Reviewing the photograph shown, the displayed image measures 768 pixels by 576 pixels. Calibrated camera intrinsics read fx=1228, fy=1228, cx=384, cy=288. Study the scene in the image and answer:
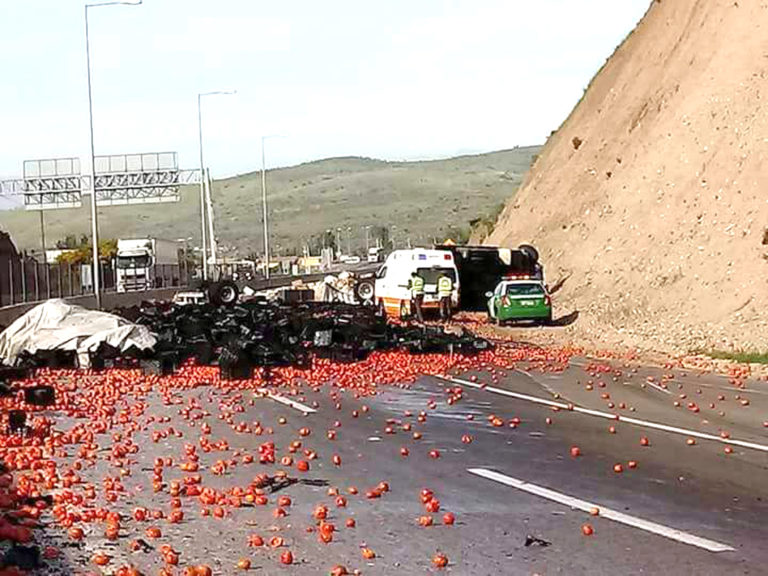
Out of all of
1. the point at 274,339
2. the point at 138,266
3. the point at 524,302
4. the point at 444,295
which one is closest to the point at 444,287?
the point at 444,295

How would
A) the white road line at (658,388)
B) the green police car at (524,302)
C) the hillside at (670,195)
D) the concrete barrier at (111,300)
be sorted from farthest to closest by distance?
1. the green police car at (524,302)
2. the hillside at (670,195)
3. the concrete barrier at (111,300)
4. the white road line at (658,388)

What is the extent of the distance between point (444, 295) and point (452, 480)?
30.9 meters

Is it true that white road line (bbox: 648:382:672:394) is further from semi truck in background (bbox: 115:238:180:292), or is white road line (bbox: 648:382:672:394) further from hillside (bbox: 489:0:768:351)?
semi truck in background (bbox: 115:238:180:292)

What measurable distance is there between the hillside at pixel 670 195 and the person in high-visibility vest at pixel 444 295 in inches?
162

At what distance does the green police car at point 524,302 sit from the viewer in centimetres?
3947

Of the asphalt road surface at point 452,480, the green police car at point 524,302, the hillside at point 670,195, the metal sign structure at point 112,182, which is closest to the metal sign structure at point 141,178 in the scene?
the metal sign structure at point 112,182

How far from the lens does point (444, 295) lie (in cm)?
4300

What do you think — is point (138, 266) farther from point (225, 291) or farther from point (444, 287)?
point (444, 287)

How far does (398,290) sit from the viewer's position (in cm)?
4403

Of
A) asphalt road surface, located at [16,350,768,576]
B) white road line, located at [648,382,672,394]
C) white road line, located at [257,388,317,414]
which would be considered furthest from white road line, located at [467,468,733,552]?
white road line, located at [648,382,672,394]

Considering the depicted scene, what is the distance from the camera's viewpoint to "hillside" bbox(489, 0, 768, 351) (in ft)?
117

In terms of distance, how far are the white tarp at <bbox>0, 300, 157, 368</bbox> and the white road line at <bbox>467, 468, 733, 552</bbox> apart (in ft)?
48.5

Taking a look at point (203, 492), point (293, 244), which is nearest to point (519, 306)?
point (203, 492)

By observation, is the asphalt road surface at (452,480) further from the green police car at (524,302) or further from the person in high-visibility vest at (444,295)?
the person in high-visibility vest at (444,295)
